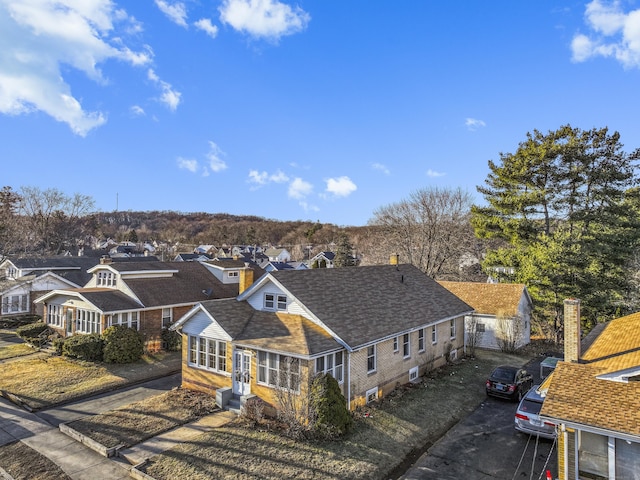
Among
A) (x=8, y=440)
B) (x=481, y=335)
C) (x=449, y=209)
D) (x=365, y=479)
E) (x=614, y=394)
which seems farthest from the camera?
(x=449, y=209)

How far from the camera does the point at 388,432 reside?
14.1 m

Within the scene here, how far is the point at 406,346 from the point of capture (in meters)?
19.8

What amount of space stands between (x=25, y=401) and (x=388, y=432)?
54.2 feet

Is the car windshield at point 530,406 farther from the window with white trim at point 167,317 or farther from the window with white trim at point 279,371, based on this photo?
the window with white trim at point 167,317

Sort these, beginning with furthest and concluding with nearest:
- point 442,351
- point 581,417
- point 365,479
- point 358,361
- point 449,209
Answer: point 449,209 → point 442,351 → point 358,361 → point 365,479 → point 581,417

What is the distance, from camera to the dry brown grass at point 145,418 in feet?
44.5

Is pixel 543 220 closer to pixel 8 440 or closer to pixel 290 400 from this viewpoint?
pixel 290 400

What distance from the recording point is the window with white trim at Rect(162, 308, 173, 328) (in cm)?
2805

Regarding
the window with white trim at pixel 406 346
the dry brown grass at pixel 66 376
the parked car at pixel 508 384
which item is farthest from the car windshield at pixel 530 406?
the dry brown grass at pixel 66 376

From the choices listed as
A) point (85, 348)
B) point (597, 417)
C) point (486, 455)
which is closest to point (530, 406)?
point (486, 455)

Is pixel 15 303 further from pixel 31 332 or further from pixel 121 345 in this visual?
pixel 121 345

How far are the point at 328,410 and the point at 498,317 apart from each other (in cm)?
1958

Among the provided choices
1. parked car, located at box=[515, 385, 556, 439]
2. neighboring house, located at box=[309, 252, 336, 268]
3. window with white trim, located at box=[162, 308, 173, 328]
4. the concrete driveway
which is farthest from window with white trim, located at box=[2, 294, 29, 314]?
neighboring house, located at box=[309, 252, 336, 268]

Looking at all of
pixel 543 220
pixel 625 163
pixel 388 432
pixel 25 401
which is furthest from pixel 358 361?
pixel 625 163
